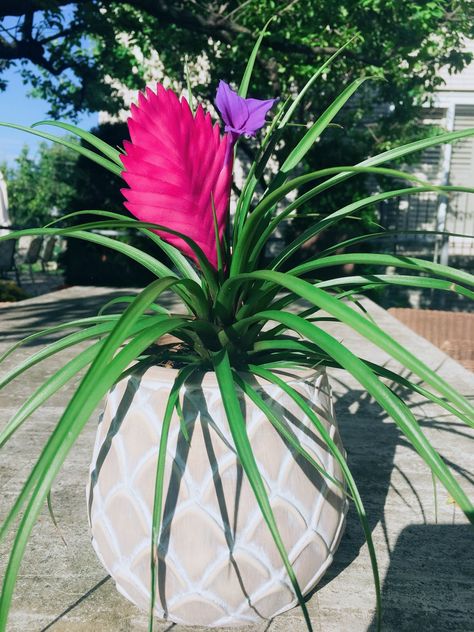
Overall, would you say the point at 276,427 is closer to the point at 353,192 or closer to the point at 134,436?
the point at 134,436

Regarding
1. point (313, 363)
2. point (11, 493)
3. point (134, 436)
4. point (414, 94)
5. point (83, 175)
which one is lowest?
A: point (11, 493)

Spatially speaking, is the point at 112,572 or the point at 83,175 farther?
the point at 83,175

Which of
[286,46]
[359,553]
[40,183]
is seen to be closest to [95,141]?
[359,553]

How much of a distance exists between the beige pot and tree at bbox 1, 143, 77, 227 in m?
20.7

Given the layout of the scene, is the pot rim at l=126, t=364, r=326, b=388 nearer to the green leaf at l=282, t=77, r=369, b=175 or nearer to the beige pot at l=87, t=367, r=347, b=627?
the beige pot at l=87, t=367, r=347, b=627

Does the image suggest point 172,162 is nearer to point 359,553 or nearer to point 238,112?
point 238,112

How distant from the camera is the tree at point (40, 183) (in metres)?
21.9

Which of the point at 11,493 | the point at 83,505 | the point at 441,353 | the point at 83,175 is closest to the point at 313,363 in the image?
the point at 83,505

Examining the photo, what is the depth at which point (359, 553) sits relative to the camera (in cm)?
146

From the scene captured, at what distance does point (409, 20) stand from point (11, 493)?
7369mm

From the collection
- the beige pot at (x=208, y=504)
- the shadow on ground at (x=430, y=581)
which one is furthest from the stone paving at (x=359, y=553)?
the beige pot at (x=208, y=504)

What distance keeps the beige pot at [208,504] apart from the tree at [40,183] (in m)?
20.7

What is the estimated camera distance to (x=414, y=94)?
8.56m

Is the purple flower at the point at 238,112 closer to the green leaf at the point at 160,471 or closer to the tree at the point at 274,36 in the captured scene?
the green leaf at the point at 160,471
